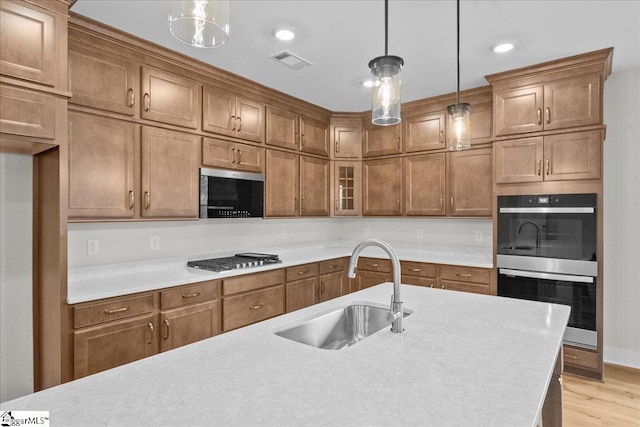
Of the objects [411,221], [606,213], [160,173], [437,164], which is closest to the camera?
[160,173]

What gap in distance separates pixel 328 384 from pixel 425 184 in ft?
11.1

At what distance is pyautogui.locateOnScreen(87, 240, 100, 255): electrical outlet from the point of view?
2708 millimetres

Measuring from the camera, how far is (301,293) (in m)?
3.71

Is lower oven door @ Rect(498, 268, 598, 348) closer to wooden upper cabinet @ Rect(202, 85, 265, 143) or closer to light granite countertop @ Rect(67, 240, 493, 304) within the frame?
light granite countertop @ Rect(67, 240, 493, 304)

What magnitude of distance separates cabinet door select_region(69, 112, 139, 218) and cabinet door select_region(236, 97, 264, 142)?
102 centimetres

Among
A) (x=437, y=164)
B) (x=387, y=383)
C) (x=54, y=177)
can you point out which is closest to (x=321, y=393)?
(x=387, y=383)

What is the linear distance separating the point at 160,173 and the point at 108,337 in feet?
4.01

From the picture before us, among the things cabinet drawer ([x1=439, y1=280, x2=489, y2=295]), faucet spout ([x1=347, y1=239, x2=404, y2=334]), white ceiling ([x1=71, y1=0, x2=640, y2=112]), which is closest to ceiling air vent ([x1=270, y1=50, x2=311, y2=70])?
white ceiling ([x1=71, y1=0, x2=640, y2=112])

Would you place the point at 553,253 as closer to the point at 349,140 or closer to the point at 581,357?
the point at 581,357

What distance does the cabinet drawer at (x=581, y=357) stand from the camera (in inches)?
115

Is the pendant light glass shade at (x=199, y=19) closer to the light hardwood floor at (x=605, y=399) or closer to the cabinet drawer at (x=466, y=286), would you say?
the light hardwood floor at (x=605, y=399)

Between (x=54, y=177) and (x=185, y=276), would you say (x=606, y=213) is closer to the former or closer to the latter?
(x=185, y=276)

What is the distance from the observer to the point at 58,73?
202 centimetres

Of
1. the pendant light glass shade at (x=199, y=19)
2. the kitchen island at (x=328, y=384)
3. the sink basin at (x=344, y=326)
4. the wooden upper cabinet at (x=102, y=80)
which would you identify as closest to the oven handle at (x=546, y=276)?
the kitchen island at (x=328, y=384)
